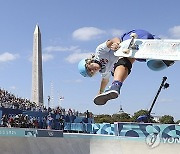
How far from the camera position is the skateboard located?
3.83m

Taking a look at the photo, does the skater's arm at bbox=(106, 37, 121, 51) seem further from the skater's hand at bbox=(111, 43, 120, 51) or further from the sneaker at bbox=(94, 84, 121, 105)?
the sneaker at bbox=(94, 84, 121, 105)

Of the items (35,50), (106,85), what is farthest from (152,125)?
(35,50)

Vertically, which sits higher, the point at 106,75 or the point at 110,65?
the point at 110,65

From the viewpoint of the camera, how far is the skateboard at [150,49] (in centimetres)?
383

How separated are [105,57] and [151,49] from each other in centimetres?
72

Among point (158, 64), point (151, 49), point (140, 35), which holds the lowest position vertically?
point (158, 64)

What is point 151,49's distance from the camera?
3.92 metres

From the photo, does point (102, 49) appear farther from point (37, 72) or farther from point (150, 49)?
point (37, 72)

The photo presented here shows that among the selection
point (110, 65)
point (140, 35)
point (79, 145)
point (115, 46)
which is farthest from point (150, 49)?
point (79, 145)

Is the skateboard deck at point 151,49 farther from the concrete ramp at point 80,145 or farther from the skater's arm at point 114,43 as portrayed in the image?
the concrete ramp at point 80,145

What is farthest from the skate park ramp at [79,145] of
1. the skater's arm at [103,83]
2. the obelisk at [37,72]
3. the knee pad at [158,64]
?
the obelisk at [37,72]

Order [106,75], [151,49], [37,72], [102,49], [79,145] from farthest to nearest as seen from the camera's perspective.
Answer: [37,72] → [79,145] → [106,75] → [102,49] → [151,49]

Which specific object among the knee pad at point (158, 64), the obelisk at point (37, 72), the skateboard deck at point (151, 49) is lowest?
the knee pad at point (158, 64)

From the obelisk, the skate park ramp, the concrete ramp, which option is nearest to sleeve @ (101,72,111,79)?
the skate park ramp
